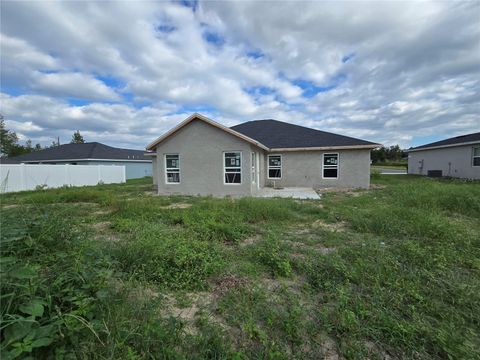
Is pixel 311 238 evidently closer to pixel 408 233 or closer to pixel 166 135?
pixel 408 233

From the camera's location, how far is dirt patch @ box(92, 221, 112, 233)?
5266 millimetres

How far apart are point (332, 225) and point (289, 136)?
425 inches

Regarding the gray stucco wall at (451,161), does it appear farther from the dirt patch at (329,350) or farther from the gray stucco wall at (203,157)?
the dirt patch at (329,350)

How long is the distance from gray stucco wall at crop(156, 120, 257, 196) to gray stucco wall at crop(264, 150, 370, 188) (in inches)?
147

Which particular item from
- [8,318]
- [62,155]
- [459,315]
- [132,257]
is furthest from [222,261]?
[62,155]

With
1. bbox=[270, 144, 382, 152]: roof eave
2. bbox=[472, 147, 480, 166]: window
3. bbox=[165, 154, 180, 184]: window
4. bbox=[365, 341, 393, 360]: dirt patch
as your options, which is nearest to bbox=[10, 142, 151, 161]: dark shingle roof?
bbox=[165, 154, 180, 184]: window

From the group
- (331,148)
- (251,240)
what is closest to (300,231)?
(251,240)

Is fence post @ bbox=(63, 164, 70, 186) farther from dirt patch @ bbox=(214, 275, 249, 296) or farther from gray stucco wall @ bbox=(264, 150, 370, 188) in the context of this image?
dirt patch @ bbox=(214, 275, 249, 296)

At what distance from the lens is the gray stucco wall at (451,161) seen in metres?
16.2

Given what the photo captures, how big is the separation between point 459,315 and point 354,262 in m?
1.30

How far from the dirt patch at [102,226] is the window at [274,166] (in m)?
10.7

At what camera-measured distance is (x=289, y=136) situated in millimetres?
15773

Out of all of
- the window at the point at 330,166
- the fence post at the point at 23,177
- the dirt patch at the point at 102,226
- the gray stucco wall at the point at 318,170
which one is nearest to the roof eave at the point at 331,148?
the gray stucco wall at the point at 318,170

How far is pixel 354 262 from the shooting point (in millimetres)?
3623
